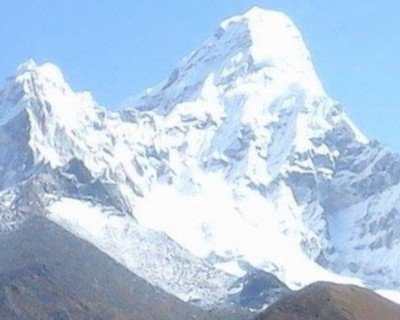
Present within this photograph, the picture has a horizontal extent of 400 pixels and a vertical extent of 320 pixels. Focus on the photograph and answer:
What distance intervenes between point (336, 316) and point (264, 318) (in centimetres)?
809

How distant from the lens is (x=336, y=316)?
194 metres

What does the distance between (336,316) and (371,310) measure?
7.08m

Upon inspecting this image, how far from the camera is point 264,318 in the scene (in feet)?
635

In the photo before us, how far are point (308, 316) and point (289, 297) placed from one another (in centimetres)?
583

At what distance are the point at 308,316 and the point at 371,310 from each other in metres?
9.22

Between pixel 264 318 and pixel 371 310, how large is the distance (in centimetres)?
1390

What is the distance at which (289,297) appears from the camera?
200 meters

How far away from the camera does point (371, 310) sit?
199625 mm

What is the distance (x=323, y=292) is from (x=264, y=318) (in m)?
9.30

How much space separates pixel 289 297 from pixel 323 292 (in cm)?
395
